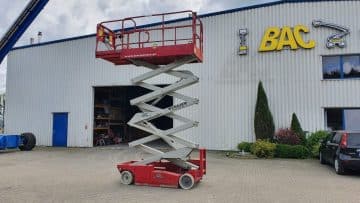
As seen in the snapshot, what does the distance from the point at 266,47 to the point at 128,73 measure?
816 centimetres

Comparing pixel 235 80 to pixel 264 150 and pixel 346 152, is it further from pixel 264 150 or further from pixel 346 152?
pixel 346 152

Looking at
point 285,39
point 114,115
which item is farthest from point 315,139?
point 114,115

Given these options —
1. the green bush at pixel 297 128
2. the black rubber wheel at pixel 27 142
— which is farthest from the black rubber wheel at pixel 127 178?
the black rubber wheel at pixel 27 142

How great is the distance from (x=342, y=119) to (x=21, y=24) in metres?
15.8

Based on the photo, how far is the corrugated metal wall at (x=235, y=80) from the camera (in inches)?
712

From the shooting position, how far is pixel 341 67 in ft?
59.2

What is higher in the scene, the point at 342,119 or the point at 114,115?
the point at 114,115

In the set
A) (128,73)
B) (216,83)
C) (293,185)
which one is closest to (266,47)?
(216,83)

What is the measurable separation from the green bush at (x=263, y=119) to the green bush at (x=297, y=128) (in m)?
1.02

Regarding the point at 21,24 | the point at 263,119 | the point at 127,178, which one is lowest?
the point at 127,178

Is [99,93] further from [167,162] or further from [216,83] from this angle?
[167,162]

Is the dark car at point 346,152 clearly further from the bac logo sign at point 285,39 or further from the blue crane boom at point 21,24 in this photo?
the blue crane boom at point 21,24

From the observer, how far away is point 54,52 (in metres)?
23.0

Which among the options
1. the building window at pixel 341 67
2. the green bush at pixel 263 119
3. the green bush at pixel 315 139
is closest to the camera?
Result: the green bush at pixel 315 139
